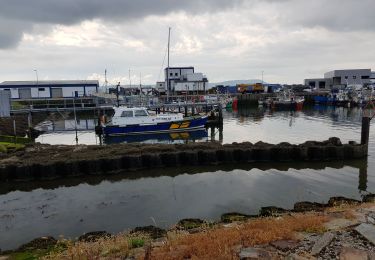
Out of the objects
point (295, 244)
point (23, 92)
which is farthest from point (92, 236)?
point (23, 92)

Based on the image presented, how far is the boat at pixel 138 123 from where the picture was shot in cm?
3722

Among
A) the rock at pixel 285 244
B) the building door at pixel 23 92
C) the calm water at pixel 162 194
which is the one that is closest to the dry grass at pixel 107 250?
the rock at pixel 285 244

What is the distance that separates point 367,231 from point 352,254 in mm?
1455

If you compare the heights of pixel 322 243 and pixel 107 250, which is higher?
pixel 322 243

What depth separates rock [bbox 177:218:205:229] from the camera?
11172 millimetres

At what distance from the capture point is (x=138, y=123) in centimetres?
3753

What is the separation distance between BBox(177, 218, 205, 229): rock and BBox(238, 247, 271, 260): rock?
4.19 m

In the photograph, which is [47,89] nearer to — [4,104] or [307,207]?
[4,104]

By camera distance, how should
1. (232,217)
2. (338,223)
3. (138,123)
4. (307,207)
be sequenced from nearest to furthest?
(338,223)
(232,217)
(307,207)
(138,123)

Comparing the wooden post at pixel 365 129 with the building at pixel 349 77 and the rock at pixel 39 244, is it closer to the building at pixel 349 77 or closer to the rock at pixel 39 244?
the rock at pixel 39 244

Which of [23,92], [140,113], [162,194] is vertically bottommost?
[162,194]

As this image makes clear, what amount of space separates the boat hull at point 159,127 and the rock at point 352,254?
31769 millimetres

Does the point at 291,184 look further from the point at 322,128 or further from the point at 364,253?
the point at 322,128

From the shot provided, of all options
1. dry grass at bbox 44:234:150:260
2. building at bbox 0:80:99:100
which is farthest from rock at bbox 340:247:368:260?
building at bbox 0:80:99:100
